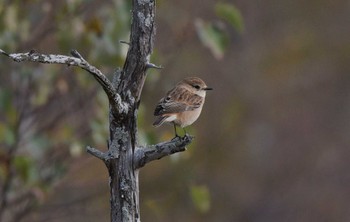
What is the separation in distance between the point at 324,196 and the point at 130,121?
1199cm

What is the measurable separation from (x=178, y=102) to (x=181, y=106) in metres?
0.10

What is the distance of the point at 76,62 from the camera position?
15.9 ft

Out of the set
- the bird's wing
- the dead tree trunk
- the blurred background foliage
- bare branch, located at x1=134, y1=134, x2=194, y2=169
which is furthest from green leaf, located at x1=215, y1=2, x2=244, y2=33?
the blurred background foliage

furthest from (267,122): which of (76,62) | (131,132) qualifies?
(76,62)

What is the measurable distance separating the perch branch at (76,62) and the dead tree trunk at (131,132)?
0.09 metres

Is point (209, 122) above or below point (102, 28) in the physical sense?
above

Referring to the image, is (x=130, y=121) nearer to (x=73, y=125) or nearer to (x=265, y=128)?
(x=73, y=125)

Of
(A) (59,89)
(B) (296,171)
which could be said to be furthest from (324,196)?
(A) (59,89)

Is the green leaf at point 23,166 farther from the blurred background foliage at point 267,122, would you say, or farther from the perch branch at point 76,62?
the blurred background foliage at point 267,122

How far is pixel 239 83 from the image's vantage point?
56.2ft

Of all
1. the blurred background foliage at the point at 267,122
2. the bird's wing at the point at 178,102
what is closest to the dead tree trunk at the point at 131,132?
the bird's wing at the point at 178,102

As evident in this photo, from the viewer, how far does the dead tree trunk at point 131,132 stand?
5230mm

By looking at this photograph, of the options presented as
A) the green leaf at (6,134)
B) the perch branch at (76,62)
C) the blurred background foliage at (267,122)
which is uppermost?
the blurred background foliage at (267,122)

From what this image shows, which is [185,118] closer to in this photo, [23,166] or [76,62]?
[23,166]
